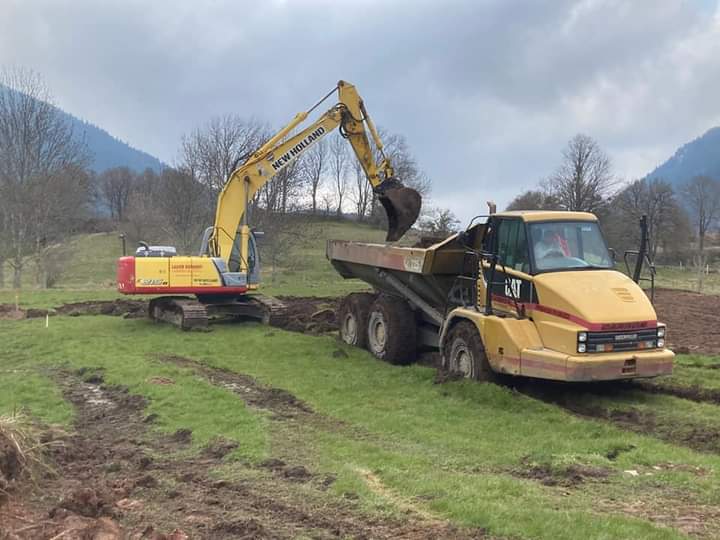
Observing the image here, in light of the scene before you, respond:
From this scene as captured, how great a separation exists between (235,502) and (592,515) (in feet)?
9.28

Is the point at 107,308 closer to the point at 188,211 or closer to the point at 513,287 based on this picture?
the point at 513,287

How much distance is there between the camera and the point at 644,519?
17.6 ft

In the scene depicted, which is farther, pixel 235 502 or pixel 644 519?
pixel 235 502

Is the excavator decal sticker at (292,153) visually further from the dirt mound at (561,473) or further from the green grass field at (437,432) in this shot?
the dirt mound at (561,473)

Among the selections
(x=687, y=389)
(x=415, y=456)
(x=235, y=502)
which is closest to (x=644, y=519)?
(x=415, y=456)

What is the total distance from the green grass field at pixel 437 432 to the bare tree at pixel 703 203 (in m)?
48.6

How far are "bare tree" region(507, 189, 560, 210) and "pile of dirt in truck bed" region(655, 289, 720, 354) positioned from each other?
60.8 feet

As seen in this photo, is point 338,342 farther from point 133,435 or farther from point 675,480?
point 675,480

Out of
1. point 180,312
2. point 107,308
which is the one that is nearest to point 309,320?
point 180,312

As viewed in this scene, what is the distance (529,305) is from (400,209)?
5.91m

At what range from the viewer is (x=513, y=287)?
10180mm

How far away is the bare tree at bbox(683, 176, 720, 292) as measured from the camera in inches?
2250

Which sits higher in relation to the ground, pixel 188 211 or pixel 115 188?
pixel 115 188

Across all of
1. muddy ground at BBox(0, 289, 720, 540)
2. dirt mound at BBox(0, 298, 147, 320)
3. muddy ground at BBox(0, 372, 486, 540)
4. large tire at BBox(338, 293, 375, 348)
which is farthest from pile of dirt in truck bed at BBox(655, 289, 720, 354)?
dirt mound at BBox(0, 298, 147, 320)
